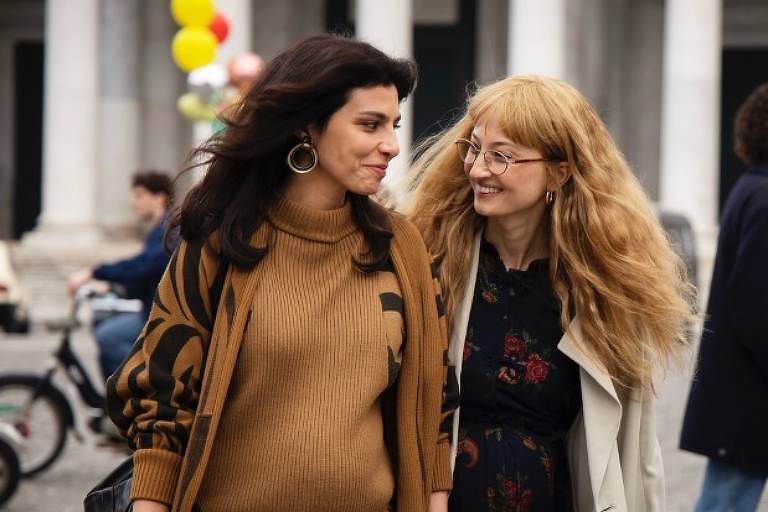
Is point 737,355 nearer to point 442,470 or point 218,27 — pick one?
point 442,470

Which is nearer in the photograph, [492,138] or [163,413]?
[163,413]

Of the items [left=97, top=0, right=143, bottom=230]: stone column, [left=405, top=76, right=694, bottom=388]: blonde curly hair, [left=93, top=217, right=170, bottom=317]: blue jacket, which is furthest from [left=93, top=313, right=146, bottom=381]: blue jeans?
[left=97, top=0, right=143, bottom=230]: stone column

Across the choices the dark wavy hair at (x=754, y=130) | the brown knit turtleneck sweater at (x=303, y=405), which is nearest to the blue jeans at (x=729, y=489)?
the dark wavy hair at (x=754, y=130)

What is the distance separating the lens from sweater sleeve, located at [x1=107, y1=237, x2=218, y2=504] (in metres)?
2.76

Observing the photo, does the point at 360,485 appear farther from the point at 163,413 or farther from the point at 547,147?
the point at 547,147

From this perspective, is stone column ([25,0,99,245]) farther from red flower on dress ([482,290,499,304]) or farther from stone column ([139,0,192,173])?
red flower on dress ([482,290,499,304])

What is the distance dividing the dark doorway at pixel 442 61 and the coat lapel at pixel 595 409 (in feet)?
80.3

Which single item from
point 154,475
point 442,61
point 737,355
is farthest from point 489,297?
point 442,61

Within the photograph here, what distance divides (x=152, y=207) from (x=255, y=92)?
6120 mm

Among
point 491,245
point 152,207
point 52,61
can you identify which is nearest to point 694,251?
point 152,207

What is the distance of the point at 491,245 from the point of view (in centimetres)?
340

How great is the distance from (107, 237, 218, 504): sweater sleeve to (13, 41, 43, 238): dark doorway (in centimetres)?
2713

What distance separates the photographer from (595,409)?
321 centimetres

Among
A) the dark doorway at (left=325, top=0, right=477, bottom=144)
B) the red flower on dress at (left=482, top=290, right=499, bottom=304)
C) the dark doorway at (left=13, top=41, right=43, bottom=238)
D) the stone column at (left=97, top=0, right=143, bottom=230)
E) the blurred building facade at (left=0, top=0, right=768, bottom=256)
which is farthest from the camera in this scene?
the dark doorway at (left=13, top=41, right=43, bottom=238)
